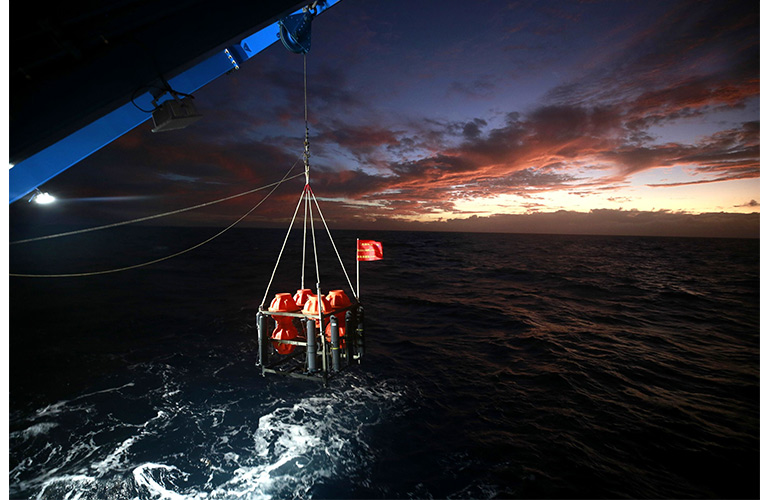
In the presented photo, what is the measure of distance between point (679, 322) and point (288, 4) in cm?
2690

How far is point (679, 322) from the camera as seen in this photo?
20.2 metres

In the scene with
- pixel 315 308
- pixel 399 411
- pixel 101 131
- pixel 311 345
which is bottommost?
pixel 399 411

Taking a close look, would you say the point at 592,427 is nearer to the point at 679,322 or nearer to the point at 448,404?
the point at 448,404

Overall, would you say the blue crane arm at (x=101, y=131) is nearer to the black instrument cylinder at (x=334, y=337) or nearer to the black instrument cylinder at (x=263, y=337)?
the black instrument cylinder at (x=263, y=337)

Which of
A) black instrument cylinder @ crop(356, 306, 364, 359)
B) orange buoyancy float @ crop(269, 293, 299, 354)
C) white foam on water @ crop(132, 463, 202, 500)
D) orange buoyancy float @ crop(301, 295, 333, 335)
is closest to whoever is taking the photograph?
white foam on water @ crop(132, 463, 202, 500)

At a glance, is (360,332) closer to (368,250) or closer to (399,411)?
(368,250)

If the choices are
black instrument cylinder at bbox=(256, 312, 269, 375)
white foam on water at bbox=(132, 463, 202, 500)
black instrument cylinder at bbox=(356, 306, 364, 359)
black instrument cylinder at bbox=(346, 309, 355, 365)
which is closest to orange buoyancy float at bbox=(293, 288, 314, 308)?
black instrument cylinder at bbox=(256, 312, 269, 375)

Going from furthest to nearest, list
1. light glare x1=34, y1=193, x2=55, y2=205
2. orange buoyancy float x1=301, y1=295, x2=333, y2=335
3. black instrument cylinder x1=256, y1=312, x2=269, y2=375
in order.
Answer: black instrument cylinder x1=256, y1=312, x2=269, y2=375
orange buoyancy float x1=301, y1=295, x2=333, y2=335
light glare x1=34, y1=193, x2=55, y2=205

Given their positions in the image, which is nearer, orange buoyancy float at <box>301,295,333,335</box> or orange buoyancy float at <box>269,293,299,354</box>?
orange buoyancy float at <box>301,295,333,335</box>

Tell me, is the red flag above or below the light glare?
below

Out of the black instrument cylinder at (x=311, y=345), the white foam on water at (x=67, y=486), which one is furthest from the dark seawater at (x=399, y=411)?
the black instrument cylinder at (x=311, y=345)

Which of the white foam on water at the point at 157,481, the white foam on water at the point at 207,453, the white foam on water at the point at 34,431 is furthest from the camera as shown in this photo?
the white foam on water at the point at 34,431

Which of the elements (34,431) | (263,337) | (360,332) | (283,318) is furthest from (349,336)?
(34,431)

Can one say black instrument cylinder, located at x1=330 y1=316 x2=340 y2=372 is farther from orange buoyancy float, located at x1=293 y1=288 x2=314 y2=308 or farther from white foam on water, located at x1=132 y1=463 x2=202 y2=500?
white foam on water, located at x1=132 y1=463 x2=202 y2=500
